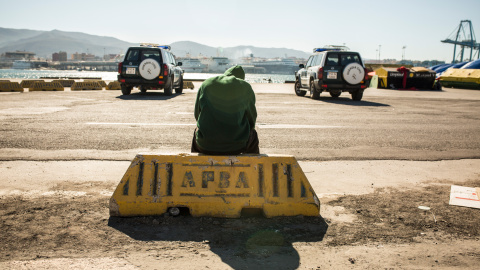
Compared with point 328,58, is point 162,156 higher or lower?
lower

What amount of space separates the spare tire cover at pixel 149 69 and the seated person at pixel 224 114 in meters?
12.4

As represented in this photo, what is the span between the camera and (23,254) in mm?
2473

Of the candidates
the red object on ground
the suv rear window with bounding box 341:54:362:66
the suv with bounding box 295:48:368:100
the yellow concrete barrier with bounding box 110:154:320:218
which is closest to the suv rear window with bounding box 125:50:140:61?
the suv with bounding box 295:48:368:100

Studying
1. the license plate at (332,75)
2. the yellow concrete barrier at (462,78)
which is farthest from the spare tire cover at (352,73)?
the yellow concrete barrier at (462,78)

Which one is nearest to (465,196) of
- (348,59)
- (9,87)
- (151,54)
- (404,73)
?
(348,59)

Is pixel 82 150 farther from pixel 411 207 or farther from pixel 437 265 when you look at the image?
pixel 437 265

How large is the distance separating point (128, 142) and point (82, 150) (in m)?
0.78

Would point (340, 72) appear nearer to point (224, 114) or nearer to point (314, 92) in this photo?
point (314, 92)

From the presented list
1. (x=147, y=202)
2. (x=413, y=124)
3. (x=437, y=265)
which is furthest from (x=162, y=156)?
(x=413, y=124)

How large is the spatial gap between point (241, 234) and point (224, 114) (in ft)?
3.39

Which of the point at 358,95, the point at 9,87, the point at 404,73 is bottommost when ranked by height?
the point at 358,95

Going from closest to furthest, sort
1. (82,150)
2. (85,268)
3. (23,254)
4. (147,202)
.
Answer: (85,268) < (23,254) < (147,202) < (82,150)

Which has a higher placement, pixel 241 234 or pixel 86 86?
pixel 86 86

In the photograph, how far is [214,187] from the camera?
329 cm
